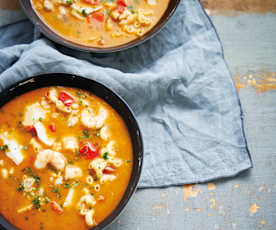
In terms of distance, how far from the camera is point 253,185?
4.08m

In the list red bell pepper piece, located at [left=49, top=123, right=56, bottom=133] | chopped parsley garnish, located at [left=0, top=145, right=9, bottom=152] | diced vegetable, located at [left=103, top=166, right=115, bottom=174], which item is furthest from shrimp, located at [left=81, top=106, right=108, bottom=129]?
chopped parsley garnish, located at [left=0, top=145, right=9, bottom=152]

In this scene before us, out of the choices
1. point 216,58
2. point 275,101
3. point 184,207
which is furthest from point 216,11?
point 184,207

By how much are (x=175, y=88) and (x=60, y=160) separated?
1.50 m

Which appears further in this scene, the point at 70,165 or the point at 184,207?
the point at 184,207

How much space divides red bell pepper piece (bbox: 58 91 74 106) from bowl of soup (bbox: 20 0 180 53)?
65 centimetres

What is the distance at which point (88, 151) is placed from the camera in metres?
3.46

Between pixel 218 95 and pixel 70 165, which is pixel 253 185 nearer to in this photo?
pixel 218 95

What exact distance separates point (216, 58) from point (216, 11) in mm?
655

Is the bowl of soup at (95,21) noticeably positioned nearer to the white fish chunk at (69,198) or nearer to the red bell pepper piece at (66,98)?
the red bell pepper piece at (66,98)

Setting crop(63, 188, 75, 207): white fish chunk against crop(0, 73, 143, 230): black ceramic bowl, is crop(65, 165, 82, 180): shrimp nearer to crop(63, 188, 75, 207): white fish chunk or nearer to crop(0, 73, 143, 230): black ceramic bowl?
crop(63, 188, 75, 207): white fish chunk

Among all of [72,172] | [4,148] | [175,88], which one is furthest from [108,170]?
[175,88]

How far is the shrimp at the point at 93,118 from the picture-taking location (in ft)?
11.6

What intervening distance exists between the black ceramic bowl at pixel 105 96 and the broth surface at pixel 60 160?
57mm

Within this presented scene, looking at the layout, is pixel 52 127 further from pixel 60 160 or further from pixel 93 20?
pixel 93 20
